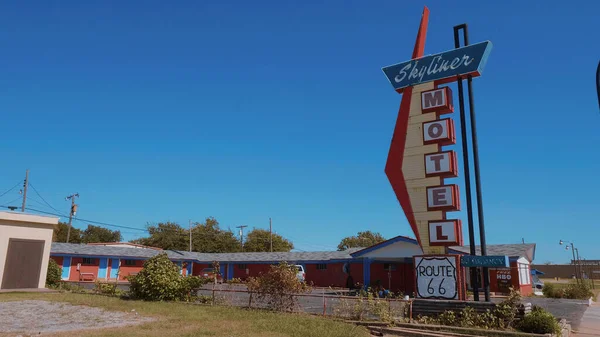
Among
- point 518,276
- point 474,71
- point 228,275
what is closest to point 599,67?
point 474,71

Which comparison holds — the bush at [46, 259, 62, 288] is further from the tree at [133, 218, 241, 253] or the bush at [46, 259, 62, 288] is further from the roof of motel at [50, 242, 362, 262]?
the tree at [133, 218, 241, 253]

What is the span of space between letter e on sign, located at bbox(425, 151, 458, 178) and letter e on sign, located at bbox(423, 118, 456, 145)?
494 millimetres

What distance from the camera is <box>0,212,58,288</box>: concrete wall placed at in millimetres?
25016

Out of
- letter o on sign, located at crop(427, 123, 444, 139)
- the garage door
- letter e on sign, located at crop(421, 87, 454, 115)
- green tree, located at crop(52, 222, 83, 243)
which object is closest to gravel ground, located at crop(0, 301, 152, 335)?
the garage door

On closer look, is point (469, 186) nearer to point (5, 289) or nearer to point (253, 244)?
point (5, 289)

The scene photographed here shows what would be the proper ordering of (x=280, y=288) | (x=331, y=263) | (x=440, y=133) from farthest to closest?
(x=331, y=263) → (x=280, y=288) → (x=440, y=133)

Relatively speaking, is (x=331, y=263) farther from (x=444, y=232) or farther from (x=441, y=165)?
(x=441, y=165)

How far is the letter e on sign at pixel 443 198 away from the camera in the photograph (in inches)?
663

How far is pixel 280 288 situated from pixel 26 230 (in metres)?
17.1

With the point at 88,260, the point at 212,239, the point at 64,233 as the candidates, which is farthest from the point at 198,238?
the point at 88,260

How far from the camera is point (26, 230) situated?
85.6ft

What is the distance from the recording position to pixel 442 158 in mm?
17297

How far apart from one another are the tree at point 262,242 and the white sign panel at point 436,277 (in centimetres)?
6403

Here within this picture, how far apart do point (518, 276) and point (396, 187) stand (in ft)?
67.3
